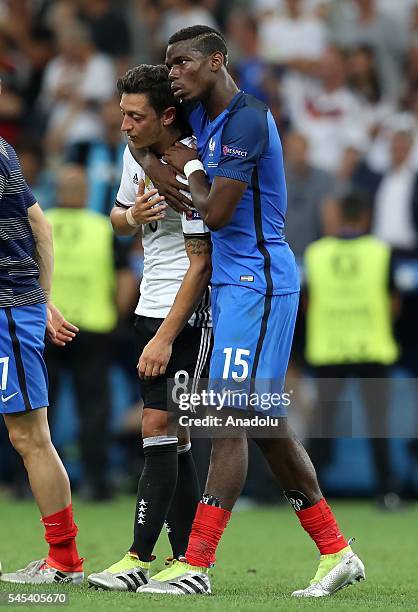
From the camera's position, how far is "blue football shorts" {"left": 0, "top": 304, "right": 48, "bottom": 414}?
548 centimetres

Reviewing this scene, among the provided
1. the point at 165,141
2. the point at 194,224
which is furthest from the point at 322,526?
the point at 165,141

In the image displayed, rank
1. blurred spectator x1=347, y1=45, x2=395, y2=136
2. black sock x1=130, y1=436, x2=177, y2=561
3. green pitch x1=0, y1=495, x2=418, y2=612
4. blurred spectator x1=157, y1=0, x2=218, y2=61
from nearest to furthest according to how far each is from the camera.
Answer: green pitch x1=0, y1=495, x2=418, y2=612, black sock x1=130, y1=436, x2=177, y2=561, blurred spectator x1=347, y1=45, x2=395, y2=136, blurred spectator x1=157, y1=0, x2=218, y2=61

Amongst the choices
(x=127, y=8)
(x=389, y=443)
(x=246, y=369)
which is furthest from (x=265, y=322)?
(x=127, y=8)

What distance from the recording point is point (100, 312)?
34.1 feet

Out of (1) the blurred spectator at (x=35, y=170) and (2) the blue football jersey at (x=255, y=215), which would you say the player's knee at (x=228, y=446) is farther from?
(1) the blurred spectator at (x=35, y=170)

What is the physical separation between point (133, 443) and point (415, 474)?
2434 millimetres

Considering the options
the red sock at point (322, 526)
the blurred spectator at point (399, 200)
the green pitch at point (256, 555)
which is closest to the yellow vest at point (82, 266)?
the green pitch at point (256, 555)

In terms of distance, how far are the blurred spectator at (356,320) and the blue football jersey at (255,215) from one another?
15.3 feet

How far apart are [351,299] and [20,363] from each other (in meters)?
5.17

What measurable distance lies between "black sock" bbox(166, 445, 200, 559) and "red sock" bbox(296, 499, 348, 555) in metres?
0.58

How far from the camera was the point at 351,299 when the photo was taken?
1029 centimetres

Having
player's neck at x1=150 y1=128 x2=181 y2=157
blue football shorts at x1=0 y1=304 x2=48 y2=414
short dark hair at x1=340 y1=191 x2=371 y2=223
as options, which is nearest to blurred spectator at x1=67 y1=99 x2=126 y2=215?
short dark hair at x1=340 y1=191 x2=371 y2=223

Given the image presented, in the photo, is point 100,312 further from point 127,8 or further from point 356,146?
point 127,8

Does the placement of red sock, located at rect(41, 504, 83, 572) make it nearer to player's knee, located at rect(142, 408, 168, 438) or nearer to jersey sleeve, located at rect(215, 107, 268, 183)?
player's knee, located at rect(142, 408, 168, 438)
